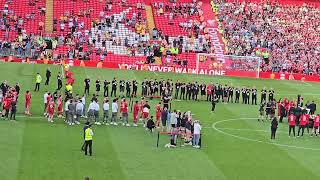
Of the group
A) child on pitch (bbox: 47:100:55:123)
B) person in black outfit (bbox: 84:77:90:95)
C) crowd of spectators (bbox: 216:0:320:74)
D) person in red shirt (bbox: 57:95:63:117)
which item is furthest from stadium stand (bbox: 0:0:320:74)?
child on pitch (bbox: 47:100:55:123)

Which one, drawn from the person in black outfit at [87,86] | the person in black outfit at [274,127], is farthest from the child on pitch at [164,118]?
the person in black outfit at [87,86]

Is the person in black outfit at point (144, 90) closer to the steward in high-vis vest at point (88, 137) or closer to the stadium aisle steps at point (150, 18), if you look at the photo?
the steward in high-vis vest at point (88, 137)

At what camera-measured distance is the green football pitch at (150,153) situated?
1123 inches

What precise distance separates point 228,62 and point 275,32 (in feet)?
34.5

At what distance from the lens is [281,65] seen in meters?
69.0

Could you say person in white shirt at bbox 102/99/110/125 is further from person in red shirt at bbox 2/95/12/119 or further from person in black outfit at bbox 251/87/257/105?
person in black outfit at bbox 251/87/257/105

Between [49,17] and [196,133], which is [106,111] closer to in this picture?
[196,133]

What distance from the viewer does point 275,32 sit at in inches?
2965

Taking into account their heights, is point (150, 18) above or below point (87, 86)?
above

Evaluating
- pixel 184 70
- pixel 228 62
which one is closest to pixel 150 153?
pixel 184 70

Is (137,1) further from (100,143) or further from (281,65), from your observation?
(100,143)

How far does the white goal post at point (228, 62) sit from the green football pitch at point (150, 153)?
22399mm

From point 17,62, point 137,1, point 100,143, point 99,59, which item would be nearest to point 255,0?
point 137,1

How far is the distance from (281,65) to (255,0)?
14.9 metres
